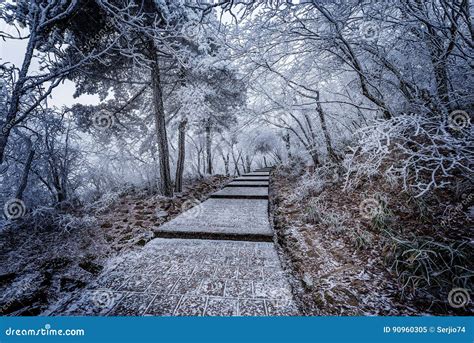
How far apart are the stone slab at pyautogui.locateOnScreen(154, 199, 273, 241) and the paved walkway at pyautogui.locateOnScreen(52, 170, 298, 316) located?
14 millimetres

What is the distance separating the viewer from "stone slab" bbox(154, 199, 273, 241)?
2.93 m

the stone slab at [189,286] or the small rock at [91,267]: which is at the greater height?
the stone slab at [189,286]

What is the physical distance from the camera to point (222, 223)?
342cm

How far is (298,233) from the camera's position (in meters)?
3.37

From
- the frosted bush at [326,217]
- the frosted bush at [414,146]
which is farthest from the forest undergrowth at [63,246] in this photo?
the frosted bush at [414,146]

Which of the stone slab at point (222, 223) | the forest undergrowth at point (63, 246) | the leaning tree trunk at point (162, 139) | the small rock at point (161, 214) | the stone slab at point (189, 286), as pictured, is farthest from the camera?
the leaning tree trunk at point (162, 139)

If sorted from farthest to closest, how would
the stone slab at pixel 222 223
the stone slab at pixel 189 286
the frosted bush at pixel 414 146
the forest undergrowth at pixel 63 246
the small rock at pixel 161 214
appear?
the small rock at pixel 161 214, the stone slab at pixel 222 223, the forest undergrowth at pixel 63 246, the frosted bush at pixel 414 146, the stone slab at pixel 189 286

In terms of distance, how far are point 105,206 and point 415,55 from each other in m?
6.57

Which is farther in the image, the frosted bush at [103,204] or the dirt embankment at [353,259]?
the frosted bush at [103,204]

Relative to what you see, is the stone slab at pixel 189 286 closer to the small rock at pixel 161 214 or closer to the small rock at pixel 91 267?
the small rock at pixel 91 267

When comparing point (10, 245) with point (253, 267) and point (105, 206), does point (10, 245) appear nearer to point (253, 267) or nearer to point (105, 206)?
point (105, 206)

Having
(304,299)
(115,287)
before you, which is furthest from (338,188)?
(115,287)

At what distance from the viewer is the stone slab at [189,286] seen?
1521 mm

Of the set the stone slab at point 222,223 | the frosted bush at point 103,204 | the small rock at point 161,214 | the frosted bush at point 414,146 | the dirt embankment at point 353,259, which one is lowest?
the dirt embankment at point 353,259
